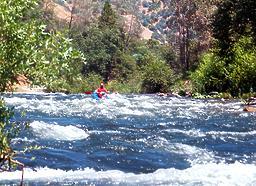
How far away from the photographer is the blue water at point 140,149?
32.5ft

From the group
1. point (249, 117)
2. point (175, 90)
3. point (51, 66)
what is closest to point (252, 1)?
point (175, 90)

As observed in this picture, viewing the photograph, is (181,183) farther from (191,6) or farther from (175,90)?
(191,6)

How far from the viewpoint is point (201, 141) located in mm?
14273

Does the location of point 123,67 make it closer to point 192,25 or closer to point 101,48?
point 101,48

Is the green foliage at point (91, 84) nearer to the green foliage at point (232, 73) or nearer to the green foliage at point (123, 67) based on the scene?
the green foliage at point (123, 67)

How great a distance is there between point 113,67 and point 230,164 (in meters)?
52.5

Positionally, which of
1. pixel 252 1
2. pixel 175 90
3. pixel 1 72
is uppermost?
pixel 252 1

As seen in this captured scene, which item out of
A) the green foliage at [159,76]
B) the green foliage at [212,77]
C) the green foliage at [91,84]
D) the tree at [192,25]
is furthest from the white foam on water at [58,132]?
the tree at [192,25]

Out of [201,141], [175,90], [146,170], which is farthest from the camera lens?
[175,90]

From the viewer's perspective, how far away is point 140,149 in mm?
13094

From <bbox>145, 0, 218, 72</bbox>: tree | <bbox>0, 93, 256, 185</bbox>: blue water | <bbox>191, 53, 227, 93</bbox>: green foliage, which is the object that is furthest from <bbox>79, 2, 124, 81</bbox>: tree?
<bbox>0, 93, 256, 185</bbox>: blue water

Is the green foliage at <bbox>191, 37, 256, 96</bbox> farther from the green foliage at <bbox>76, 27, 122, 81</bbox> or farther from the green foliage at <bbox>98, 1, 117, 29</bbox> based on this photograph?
the green foliage at <bbox>98, 1, 117, 29</bbox>

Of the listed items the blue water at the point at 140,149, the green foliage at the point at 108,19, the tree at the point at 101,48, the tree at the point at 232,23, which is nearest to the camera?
the blue water at the point at 140,149

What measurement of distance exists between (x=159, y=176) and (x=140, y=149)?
3071mm
